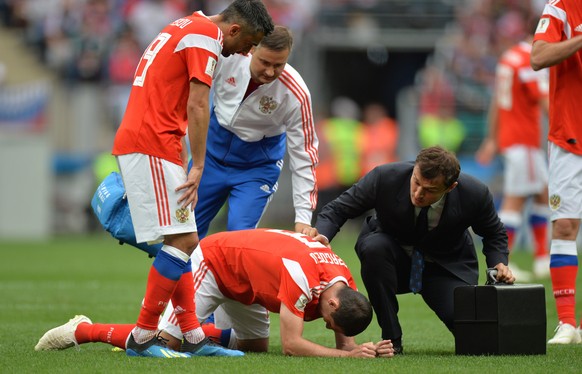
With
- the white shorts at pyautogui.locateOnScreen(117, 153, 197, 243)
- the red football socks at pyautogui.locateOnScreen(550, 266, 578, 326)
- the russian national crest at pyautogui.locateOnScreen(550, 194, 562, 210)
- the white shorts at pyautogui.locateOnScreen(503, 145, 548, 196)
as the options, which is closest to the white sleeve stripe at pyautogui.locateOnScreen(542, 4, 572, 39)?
the russian national crest at pyautogui.locateOnScreen(550, 194, 562, 210)

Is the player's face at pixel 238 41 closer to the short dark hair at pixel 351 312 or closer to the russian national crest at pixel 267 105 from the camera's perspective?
the russian national crest at pixel 267 105

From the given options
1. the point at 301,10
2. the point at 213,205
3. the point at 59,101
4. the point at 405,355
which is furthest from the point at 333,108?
the point at 405,355

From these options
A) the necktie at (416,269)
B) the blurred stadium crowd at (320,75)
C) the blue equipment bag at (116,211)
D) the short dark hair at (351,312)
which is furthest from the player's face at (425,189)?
the blurred stadium crowd at (320,75)

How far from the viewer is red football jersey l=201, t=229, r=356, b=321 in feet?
20.1

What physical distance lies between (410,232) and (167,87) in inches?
67.1

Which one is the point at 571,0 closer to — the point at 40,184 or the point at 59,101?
the point at 40,184

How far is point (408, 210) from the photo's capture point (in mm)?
6602

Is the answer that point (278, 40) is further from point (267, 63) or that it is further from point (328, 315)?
point (328, 315)

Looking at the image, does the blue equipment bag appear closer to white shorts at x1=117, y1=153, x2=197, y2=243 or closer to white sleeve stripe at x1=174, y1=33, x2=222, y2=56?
white shorts at x1=117, y1=153, x2=197, y2=243

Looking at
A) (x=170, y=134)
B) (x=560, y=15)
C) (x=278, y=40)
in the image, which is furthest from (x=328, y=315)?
(x=560, y=15)

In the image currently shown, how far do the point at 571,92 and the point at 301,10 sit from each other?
1582 cm

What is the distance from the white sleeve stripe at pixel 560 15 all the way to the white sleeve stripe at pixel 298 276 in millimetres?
2619

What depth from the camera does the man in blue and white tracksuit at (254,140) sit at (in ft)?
24.9

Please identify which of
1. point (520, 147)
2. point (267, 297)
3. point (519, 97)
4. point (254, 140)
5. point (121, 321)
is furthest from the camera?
point (520, 147)
